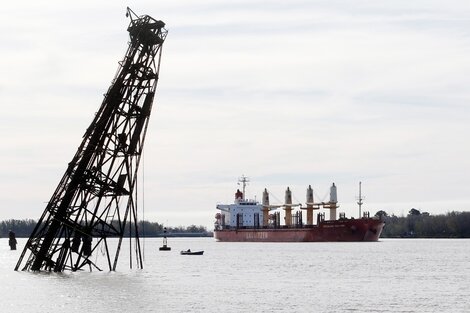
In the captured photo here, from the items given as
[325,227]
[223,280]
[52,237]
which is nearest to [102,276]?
[52,237]

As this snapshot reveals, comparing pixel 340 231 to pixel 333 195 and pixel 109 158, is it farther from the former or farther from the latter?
pixel 109 158

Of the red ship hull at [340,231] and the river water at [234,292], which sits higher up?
the red ship hull at [340,231]

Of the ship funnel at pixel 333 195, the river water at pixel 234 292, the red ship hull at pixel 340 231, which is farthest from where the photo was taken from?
the ship funnel at pixel 333 195

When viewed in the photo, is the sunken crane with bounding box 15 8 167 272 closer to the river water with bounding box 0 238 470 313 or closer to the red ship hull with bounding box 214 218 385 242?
the river water with bounding box 0 238 470 313

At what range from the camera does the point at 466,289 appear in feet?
208

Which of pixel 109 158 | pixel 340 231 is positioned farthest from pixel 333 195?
pixel 109 158

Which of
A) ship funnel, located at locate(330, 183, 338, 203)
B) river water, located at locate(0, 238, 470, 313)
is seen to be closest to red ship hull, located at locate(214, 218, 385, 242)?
ship funnel, located at locate(330, 183, 338, 203)

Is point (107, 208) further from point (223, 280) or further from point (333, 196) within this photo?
point (333, 196)

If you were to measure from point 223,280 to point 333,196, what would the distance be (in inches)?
5163

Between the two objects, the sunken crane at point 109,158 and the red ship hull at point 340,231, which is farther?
the red ship hull at point 340,231

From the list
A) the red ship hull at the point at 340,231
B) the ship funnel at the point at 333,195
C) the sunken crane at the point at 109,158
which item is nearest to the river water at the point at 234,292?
the sunken crane at the point at 109,158

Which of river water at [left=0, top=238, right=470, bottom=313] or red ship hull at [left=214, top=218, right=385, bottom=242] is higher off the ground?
red ship hull at [left=214, top=218, right=385, bottom=242]

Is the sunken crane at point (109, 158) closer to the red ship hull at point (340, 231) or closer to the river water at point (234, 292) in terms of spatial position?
the river water at point (234, 292)

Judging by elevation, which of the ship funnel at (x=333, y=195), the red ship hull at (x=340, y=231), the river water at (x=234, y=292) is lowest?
the river water at (x=234, y=292)
